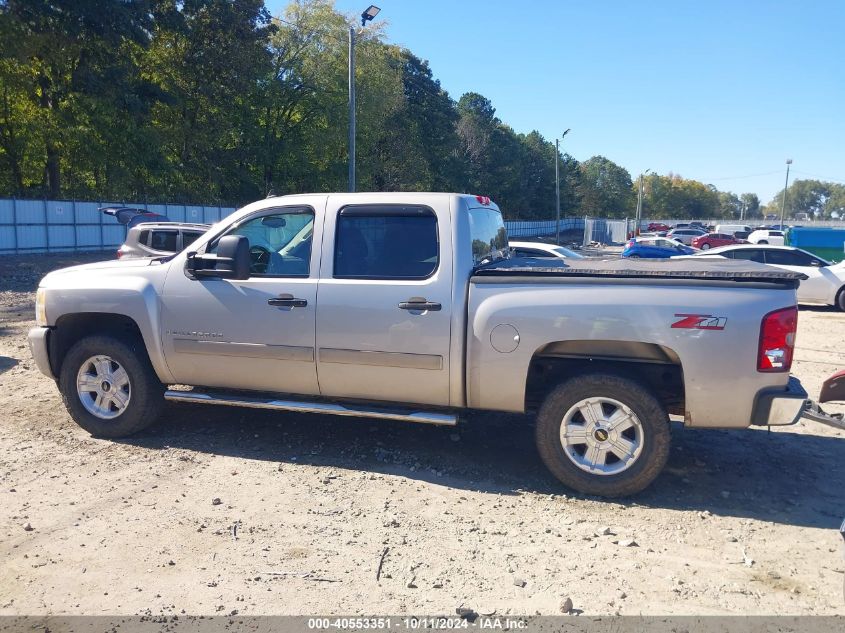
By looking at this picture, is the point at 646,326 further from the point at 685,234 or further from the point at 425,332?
the point at 685,234

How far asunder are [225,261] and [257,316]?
1.62ft

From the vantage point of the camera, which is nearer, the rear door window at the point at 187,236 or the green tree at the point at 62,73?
the rear door window at the point at 187,236

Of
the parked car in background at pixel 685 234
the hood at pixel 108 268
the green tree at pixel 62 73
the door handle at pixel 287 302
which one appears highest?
the green tree at pixel 62 73

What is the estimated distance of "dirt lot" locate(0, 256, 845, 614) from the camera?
144 inches

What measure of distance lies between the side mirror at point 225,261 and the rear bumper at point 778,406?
3755 mm

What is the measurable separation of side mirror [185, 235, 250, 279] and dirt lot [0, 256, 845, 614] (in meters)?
1.49

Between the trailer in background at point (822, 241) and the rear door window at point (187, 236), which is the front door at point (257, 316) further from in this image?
the trailer in background at point (822, 241)

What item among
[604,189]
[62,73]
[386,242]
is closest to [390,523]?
[386,242]

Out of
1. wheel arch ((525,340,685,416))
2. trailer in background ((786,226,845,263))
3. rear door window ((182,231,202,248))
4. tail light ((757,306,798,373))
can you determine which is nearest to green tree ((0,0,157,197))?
rear door window ((182,231,202,248))

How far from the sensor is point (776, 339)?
14.6 ft

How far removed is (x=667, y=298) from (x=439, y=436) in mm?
2454

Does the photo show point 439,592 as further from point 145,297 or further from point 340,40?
point 340,40

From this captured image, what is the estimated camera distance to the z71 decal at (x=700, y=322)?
4480 mm

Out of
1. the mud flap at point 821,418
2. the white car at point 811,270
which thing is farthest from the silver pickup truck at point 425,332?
the white car at point 811,270
